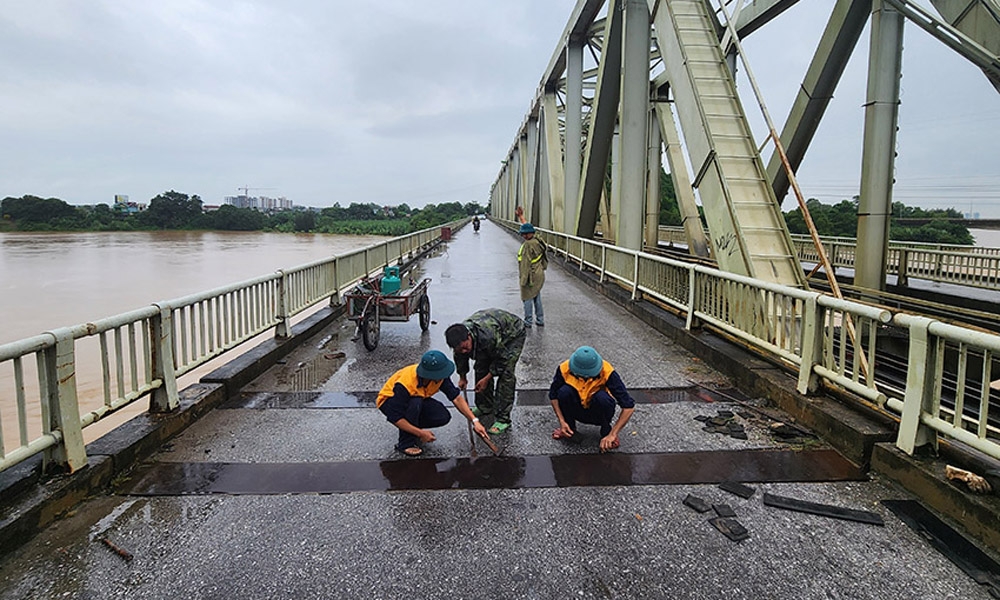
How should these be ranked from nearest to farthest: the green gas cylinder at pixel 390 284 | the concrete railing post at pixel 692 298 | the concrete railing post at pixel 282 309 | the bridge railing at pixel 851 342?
1. the bridge railing at pixel 851 342
2. the concrete railing post at pixel 282 309
3. the concrete railing post at pixel 692 298
4. the green gas cylinder at pixel 390 284

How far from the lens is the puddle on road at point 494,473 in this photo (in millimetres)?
3494

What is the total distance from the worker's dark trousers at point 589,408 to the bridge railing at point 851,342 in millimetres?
1707

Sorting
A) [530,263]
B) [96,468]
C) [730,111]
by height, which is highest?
[730,111]

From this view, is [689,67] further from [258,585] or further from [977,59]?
[258,585]

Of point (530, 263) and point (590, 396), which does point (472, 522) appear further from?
point (530, 263)

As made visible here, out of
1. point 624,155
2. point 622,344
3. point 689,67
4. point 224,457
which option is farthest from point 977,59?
point 224,457

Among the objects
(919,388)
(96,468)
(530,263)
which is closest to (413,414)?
(96,468)

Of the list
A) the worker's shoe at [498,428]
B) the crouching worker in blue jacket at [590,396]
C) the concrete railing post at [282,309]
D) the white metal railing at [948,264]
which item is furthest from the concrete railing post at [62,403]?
the white metal railing at [948,264]

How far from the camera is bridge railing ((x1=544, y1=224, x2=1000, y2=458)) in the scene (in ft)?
10.2

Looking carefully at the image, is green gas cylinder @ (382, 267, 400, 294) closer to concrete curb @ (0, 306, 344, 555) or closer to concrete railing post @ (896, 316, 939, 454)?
concrete curb @ (0, 306, 344, 555)

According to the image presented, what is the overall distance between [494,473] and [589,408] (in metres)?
0.91

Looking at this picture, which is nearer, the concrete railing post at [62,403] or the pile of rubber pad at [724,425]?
the concrete railing post at [62,403]

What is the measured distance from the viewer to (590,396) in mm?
4117

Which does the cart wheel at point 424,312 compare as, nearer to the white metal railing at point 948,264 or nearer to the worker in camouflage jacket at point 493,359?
the worker in camouflage jacket at point 493,359
